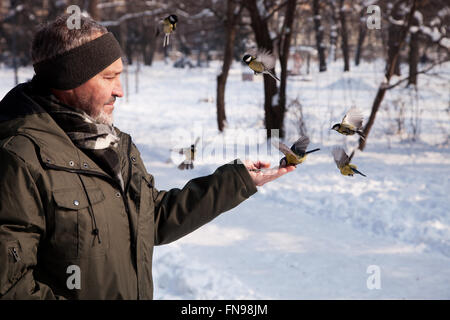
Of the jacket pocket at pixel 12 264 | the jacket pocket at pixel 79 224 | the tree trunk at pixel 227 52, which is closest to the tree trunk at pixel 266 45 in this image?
the tree trunk at pixel 227 52

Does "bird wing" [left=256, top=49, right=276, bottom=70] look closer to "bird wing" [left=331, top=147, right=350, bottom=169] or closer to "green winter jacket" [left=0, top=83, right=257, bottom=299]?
"bird wing" [left=331, top=147, right=350, bottom=169]

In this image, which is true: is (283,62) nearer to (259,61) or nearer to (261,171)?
(259,61)

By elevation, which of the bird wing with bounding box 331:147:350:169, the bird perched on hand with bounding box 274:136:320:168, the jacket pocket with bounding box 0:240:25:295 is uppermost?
the bird perched on hand with bounding box 274:136:320:168

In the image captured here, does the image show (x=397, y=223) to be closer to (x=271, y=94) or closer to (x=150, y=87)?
(x=271, y=94)

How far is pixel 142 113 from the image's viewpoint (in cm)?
1758

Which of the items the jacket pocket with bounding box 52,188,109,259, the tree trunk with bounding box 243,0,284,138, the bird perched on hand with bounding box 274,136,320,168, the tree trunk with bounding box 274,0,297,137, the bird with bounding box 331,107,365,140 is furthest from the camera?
the tree trunk with bounding box 274,0,297,137

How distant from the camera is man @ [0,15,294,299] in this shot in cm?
154

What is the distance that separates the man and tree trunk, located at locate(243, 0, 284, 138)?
843 centimetres

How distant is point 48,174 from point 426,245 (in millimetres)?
5119

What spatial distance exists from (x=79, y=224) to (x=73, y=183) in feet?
0.47

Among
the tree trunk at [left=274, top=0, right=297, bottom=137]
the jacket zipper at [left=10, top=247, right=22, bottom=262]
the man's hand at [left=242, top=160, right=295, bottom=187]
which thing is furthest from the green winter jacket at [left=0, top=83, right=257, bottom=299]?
the tree trunk at [left=274, top=0, right=297, bottom=137]

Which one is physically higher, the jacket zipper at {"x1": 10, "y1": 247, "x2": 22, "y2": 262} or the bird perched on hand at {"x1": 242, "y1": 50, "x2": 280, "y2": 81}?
the bird perched on hand at {"x1": 242, "y1": 50, "x2": 280, "y2": 81}
